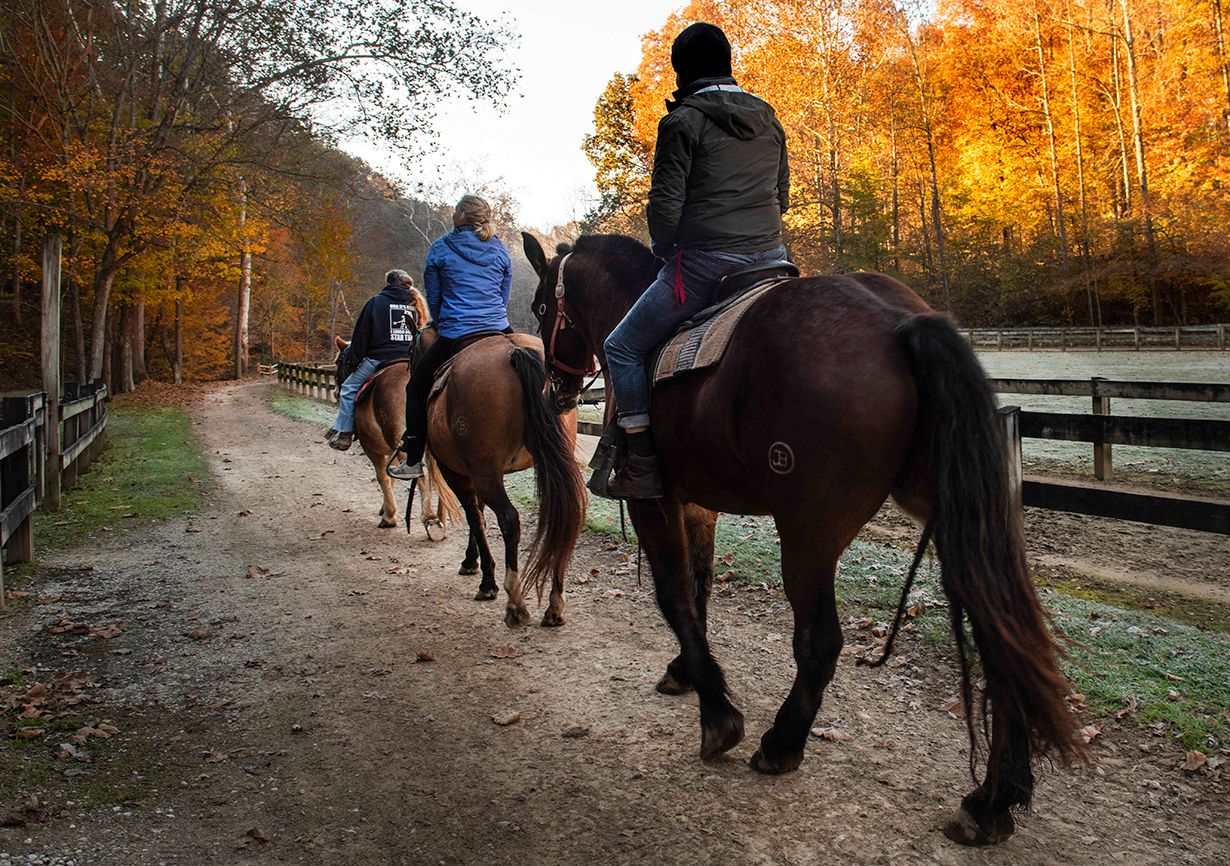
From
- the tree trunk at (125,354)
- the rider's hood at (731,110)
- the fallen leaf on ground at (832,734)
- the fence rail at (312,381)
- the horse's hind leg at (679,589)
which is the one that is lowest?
the fallen leaf on ground at (832,734)

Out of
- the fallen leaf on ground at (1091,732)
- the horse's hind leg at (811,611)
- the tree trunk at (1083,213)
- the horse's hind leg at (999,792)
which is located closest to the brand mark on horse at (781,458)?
the horse's hind leg at (811,611)

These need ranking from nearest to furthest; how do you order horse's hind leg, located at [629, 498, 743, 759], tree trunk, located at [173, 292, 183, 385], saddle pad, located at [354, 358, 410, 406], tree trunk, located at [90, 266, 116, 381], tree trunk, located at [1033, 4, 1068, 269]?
horse's hind leg, located at [629, 498, 743, 759], saddle pad, located at [354, 358, 410, 406], tree trunk, located at [90, 266, 116, 381], tree trunk, located at [1033, 4, 1068, 269], tree trunk, located at [173, 292, 183, 385]

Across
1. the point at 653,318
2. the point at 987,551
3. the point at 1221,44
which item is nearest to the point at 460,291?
the point at 653,318

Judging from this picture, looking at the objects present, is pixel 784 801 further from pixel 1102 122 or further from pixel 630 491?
pixel 1102 122

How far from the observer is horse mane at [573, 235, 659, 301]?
4246 mm

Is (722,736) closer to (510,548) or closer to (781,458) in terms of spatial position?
(781,458)

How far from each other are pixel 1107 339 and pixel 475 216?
3129 cm

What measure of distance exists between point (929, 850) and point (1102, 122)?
41.6 metres

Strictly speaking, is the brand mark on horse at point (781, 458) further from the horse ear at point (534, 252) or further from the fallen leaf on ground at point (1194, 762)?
the horse ear at point (534, 252)

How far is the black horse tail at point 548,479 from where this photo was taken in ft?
16.3

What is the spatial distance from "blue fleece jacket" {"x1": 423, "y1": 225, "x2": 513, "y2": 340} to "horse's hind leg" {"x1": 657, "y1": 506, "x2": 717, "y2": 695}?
281cm

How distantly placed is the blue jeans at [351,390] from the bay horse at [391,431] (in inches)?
2.9

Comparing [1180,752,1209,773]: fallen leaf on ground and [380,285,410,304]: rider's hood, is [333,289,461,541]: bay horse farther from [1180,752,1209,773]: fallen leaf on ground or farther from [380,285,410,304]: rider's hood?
[1180,752,1209,773]: fallen leaf on ground

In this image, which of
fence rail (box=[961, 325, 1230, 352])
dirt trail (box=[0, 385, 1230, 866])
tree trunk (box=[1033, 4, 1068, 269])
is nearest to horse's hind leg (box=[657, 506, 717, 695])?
dirt trail (box=[0, 385, 1230, 866])
